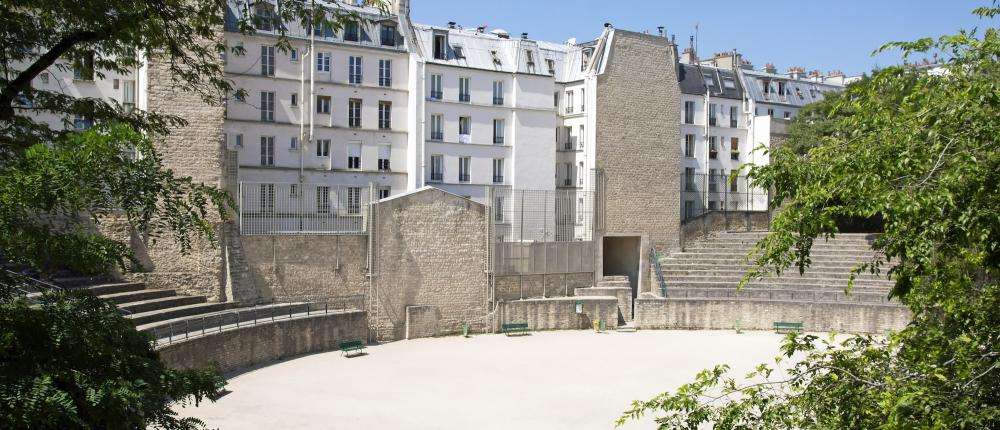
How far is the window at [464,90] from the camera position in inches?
1507

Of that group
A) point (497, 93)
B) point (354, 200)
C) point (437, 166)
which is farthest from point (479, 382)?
point (497, 93)

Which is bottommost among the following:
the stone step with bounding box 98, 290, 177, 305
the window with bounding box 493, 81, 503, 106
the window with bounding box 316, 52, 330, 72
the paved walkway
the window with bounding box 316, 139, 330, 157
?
the paved walkway

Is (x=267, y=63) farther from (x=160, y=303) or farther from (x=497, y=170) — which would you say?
(x=160, y=303)

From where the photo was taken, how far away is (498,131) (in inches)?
1535

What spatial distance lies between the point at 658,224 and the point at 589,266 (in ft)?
16.7

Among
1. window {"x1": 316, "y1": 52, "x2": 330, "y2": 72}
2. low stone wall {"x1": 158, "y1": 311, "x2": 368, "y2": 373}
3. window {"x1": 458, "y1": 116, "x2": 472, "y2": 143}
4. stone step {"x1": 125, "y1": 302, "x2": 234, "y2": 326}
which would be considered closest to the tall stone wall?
window {"x1": 458, "y1": 116, "x2": 472, "y2": 143}

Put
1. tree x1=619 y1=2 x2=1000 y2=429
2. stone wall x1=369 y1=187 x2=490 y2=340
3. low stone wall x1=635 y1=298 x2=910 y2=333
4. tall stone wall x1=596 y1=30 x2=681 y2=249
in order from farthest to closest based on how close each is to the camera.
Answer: tall stone wall x1=596 y1=30 x2=681 y2=249 → low stone wall x1=635 y1=298 x2=910 y2=333 → stone wall x1=369 y1=187 x2=490 y2=340 → tree x1=619 y1=2 x2=1000 y2=429

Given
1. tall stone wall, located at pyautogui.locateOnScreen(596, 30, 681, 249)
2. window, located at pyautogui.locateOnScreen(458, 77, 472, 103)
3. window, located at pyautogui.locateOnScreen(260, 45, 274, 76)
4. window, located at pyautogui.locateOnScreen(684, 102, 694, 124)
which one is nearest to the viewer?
window, located at pyautogui.locateOnScreen(260, 45, 274, 76)

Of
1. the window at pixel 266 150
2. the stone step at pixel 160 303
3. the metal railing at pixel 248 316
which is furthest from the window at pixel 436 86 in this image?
the stone step at pixel 160 303

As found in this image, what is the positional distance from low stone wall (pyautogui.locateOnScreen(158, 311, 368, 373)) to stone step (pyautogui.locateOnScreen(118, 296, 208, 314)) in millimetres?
2070

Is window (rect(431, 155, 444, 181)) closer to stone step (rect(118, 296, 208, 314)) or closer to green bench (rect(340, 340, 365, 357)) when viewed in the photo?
green bench (rect(340, 340, 365, 357))

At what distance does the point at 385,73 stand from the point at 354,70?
136 centimetres

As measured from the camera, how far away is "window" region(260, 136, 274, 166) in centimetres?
3472

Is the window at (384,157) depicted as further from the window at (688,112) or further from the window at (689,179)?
the window at (688,112)
